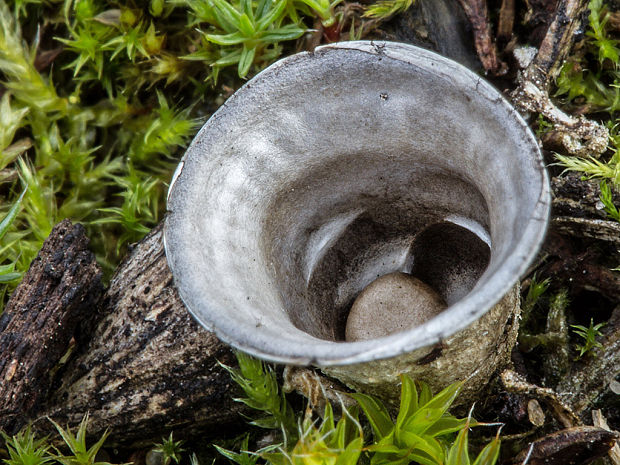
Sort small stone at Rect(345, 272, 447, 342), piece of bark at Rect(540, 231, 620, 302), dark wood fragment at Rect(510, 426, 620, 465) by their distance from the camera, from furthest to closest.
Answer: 1. piece of bark at Rect(540, 231, 620, 302)
2. small stone at Rect(345, 272, 447, 342)
3. dark wood fragment at Rect(510, 426, 620, 465)

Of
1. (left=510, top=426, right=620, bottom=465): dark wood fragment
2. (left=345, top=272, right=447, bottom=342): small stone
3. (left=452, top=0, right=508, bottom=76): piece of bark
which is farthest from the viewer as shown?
(left=452, top=0, right=508, bottom=76): piece of bark

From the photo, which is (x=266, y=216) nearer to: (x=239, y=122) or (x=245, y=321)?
(x=239, y=122)

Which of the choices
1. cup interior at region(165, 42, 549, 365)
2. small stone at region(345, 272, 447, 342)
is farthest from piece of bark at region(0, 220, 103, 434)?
small stone at region(345, 272, 447, 342)

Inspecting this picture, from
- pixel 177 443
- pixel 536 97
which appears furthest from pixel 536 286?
pixel 177 443

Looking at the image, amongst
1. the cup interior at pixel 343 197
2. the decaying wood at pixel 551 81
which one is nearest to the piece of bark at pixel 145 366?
the cup interior at pixel 343 197

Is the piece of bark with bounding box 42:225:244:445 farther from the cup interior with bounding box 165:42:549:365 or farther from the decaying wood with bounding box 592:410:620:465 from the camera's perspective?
the decaying wood with bounding box 592:410:620:465

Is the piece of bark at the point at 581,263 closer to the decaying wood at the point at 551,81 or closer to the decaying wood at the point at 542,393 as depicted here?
the decaying wood at the point at 551,81
